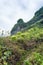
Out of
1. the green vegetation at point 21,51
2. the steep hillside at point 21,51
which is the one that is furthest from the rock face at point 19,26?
the steep hillside at point 21,51

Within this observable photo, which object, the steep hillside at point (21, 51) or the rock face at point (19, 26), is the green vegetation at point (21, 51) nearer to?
the steep hillside at point (21, 51)

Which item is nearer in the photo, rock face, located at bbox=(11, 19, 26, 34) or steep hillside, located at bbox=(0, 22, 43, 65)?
steep hillside, located at bbox=(0, 22, 43, 65)

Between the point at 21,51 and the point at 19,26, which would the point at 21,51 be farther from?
the point at 19,26

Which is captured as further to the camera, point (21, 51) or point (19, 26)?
point (19, 26)

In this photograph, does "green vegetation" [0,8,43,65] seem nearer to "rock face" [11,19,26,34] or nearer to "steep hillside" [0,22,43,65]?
"steep hillside" [0,22,43,65]

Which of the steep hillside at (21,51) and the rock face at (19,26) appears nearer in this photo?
the steep hillside at (21,51)

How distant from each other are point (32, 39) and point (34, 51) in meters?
6.92

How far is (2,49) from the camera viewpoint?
38312 millimetres

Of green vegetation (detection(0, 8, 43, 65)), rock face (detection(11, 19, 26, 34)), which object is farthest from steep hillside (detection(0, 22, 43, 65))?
rock face (detection(11, 19, 26, 34))

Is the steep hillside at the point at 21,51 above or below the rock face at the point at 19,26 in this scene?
below

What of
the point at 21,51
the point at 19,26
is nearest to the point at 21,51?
the point at 21,51

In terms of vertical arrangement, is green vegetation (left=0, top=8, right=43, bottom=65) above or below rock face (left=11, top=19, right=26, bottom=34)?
below

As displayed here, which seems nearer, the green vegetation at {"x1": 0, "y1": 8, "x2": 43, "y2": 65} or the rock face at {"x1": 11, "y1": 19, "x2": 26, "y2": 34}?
the green vegetation at {"x1": 0, "y1": 8, "x2": 43, "y2": 65}

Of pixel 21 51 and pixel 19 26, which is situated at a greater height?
pixel 19 26
